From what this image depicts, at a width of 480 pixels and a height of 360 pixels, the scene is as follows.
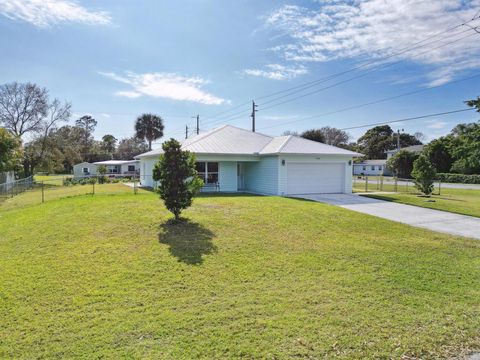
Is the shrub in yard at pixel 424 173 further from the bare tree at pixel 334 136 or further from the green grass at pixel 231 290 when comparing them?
the bare tree at pixel 334 136

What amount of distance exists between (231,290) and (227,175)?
1472cm

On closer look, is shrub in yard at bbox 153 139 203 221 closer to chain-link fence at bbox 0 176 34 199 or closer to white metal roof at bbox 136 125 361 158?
white metal roof at bbox 136 125 361 158

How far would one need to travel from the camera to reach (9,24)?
44.5ft

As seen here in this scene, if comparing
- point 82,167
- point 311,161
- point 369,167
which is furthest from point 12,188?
point 369,167

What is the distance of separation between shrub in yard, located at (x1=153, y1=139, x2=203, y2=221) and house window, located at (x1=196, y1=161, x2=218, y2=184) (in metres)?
9.82

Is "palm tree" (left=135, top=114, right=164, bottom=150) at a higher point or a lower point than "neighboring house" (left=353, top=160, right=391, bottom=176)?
higher

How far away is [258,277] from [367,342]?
2.47 m

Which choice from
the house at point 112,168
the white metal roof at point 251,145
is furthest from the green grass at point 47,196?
the house at point 112,168

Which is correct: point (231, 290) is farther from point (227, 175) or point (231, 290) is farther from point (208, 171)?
Result: point (227, 175)

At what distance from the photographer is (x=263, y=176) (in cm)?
1978

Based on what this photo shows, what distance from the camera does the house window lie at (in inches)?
768

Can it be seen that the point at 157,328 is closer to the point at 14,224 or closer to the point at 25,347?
the point at 25,347

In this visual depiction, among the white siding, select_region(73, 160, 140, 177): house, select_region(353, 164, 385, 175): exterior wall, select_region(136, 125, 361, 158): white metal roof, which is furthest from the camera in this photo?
select_region(353, 164, 385, 175): exterior wall

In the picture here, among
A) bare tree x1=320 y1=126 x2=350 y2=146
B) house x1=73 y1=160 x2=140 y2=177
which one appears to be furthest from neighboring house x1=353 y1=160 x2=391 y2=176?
house x1=73 y1=160 x2=140 y2=177
